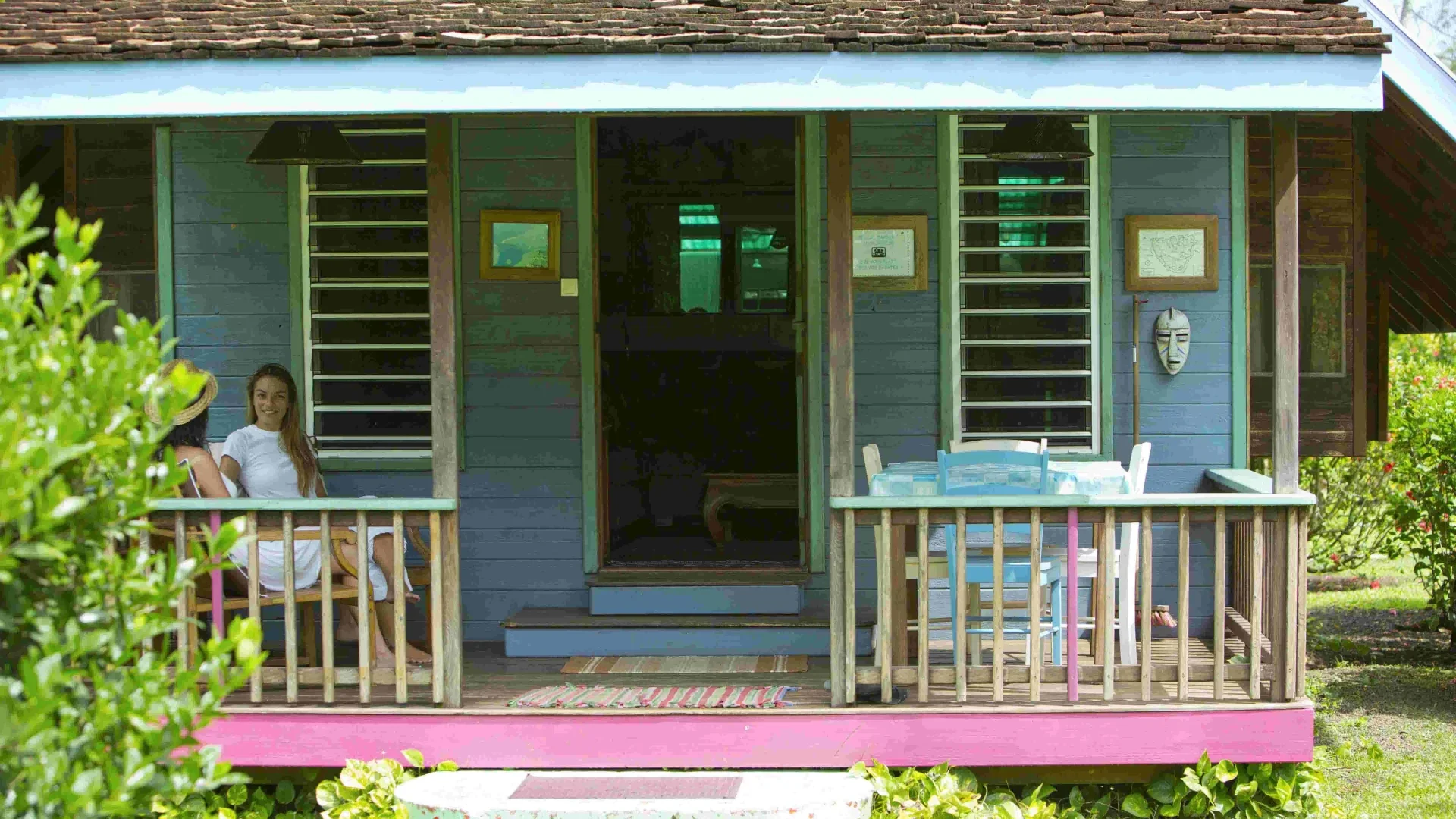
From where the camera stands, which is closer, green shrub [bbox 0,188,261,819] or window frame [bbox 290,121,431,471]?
green shrub [bbox 0,188,261,819]

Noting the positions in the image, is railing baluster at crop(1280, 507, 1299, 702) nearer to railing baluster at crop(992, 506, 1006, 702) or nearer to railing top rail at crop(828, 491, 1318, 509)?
railing top rail at crop(828, 491, 1318, 509)

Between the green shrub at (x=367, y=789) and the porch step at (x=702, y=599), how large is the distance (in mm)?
1390

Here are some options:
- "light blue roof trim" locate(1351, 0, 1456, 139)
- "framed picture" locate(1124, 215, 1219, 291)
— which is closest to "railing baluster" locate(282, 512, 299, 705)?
"framed picture" locate(1124, 215, 1219, 291)

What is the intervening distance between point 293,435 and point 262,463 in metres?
0.16

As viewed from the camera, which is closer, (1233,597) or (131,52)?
(131,52)

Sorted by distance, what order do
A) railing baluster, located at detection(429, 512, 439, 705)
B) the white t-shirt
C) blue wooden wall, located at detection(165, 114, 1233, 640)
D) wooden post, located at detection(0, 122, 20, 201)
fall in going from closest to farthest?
railing baluster, located at detection(429, 512, 439, 705), wooden post, located at detection(0, 122, 20, 201), the white t-shirt, blue wooden wall, located at detection(165, 114, 1233, 640)

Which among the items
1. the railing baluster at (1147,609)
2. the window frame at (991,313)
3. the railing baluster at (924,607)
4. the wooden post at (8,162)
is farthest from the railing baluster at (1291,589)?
the wooden post at (8,162)

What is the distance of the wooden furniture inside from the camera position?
7.00m

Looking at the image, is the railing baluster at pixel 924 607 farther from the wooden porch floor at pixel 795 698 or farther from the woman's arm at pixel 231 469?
the woman's arm at pixel 231 469

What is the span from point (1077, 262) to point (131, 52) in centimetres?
375

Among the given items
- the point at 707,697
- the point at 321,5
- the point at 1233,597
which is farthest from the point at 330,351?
the point at 1233,597

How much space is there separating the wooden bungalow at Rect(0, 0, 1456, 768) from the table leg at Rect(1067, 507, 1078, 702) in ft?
0.11

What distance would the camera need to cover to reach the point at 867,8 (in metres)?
4.77

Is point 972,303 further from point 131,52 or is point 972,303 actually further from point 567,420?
point 131,52
